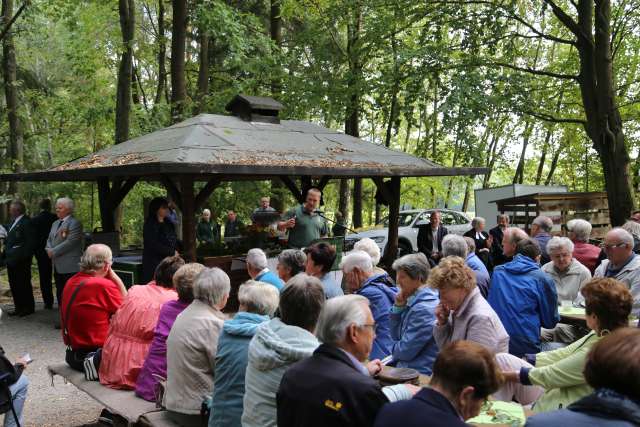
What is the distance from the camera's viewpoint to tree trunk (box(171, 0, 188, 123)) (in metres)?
14.3

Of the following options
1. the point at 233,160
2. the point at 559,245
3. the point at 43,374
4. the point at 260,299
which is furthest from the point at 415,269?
the point at 43,374

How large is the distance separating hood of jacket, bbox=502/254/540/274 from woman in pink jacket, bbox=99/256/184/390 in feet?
9.68

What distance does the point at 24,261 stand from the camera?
10.4 metres

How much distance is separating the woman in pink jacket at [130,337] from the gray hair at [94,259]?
0.61m

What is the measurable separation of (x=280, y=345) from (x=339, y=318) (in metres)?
0.46

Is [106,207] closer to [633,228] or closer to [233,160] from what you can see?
[233,160]

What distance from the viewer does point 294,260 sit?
226 inches

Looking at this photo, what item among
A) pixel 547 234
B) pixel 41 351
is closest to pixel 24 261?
pixel 41 351

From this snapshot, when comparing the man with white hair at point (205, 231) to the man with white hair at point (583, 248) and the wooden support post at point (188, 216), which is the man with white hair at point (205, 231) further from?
the man with white hair at point (583, 248)

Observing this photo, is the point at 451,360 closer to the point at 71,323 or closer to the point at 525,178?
the point at 71,323

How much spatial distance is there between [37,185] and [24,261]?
11.8m

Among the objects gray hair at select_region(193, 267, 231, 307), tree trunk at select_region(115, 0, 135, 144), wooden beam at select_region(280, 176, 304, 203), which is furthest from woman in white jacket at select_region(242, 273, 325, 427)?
tree trunk at select_region(115, 0, 135, 144)

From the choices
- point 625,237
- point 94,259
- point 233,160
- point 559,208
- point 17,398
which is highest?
point 233,160

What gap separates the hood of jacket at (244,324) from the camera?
143 inches
